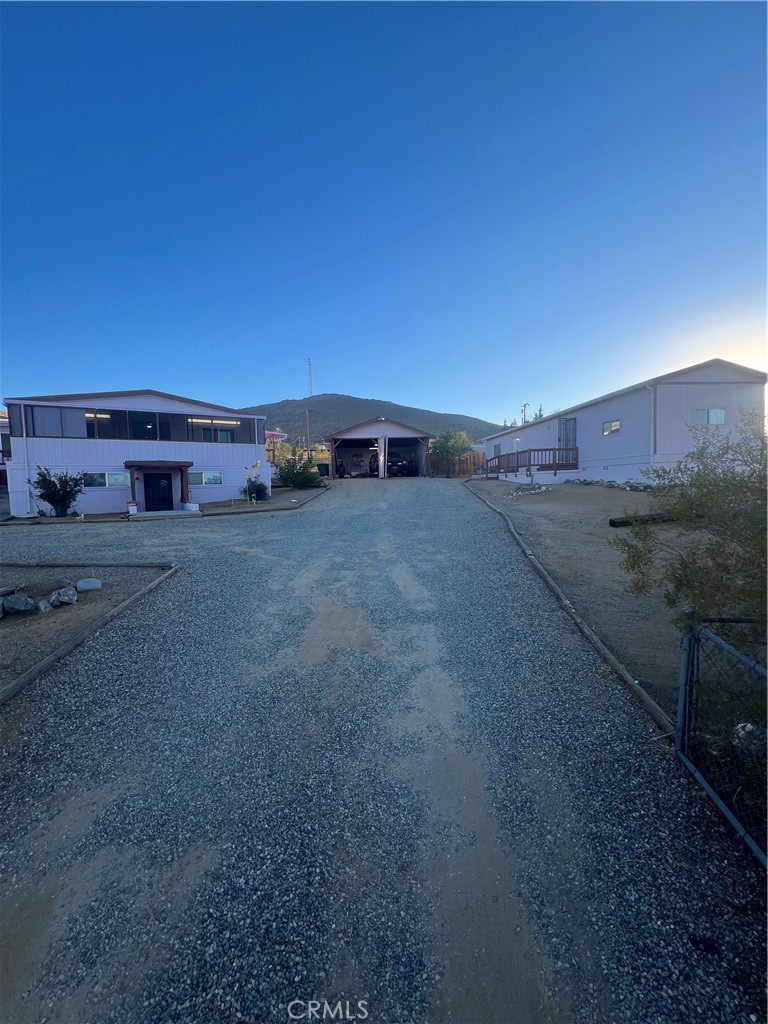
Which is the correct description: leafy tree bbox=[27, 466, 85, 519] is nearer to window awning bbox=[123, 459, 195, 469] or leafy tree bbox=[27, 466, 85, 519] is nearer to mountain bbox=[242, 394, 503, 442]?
window awning bbox=[123, 459, 195, 469]

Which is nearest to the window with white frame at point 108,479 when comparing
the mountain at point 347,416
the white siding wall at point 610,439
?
the white siding wall at point 610,439

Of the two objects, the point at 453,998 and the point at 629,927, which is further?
the point at 629,927

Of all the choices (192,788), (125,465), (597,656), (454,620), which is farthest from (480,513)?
(125,465)

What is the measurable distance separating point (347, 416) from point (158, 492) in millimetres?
79739

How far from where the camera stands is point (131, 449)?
71.4 feet

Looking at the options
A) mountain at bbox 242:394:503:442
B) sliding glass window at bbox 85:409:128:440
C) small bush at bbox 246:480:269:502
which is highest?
mountain at bbox 242:394:503:442

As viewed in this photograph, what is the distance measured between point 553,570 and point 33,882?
7.39m

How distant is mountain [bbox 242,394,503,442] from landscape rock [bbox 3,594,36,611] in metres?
77.6

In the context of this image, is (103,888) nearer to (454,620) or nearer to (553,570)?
(454,620)

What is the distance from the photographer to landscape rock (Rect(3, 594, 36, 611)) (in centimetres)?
596

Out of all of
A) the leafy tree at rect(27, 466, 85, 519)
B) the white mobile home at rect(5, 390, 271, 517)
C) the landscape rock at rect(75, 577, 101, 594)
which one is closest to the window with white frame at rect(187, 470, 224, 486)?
the white mobile home at rect(5, 390, 271, 517)

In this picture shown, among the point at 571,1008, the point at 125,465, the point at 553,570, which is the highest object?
the point at 125,465

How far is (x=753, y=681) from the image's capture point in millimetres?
3148

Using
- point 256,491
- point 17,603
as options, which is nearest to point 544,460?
point 256,491
